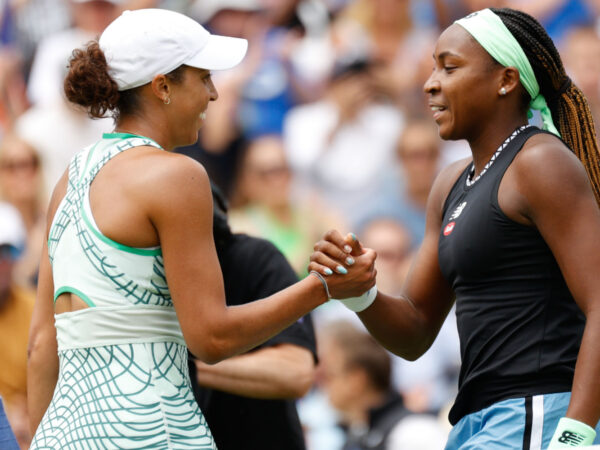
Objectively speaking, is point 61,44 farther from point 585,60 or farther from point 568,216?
point 568,216

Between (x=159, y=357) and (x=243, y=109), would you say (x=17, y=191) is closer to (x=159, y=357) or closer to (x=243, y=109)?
(x=243, y=109)

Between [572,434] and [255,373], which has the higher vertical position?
[572,434]

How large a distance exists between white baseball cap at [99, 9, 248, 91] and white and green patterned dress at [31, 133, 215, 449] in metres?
0.22

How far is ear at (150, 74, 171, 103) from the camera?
2.74 m

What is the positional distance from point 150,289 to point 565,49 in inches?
149

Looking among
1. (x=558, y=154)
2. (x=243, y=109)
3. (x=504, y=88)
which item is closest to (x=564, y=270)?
(x=558, y=154)

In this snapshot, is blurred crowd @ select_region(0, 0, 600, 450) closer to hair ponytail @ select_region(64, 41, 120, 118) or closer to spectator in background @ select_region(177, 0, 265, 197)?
spectator in background @ select_region(177, 0, 265, 197)

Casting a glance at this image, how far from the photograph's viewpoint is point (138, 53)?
2713mm

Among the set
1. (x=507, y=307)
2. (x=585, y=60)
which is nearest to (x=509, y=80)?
(x=507, y=307)

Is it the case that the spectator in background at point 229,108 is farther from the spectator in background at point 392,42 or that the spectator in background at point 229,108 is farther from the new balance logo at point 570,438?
the new balance logo at point 570,438

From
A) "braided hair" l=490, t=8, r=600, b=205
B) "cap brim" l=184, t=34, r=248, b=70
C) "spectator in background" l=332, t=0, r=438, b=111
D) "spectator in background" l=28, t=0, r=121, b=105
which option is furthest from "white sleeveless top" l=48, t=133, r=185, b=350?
"spectator in background" l=28, t=0, r=121, b=105

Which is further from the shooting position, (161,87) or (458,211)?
(458,211)

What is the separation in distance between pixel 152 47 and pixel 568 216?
1155mm

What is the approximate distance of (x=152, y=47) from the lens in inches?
107
